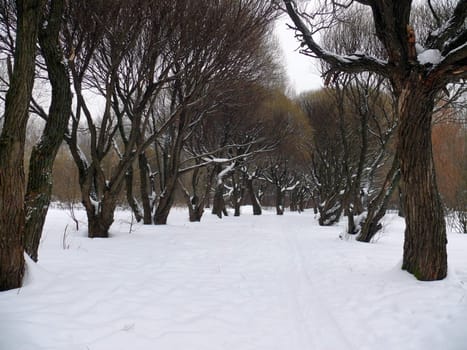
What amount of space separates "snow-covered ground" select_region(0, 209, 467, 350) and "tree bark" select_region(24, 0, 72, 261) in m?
0.53

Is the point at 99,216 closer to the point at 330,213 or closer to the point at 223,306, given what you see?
the point at 223,306

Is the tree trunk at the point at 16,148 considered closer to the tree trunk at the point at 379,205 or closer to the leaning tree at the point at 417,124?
the leaning tree at the point at 417,124

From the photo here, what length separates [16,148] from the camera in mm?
3299

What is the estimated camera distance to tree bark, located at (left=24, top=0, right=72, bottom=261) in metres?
4.05

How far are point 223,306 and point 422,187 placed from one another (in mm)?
2972

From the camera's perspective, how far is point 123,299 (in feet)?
11.7

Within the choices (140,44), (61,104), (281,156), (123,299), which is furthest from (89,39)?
(281,156)

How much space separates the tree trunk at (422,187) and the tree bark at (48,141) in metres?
4.53

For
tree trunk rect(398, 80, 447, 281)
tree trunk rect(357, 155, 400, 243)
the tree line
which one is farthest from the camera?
tree trunk rect(357, 155, 400, 243)

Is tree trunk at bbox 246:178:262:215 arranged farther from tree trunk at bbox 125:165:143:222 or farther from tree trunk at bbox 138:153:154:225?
tree trunk at bbox 138:153:154:225

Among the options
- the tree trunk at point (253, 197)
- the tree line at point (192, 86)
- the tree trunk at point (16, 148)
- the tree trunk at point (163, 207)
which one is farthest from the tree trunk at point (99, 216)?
the tree trunk at point (253, 197)

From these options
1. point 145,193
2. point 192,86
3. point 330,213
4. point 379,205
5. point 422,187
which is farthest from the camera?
point 330,213

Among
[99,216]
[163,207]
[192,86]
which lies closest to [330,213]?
[163,207]

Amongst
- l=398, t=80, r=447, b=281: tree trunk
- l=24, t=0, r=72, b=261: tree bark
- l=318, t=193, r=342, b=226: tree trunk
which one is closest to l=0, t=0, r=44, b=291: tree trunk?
l=24, t=0, r=72, b=261: tree bark
